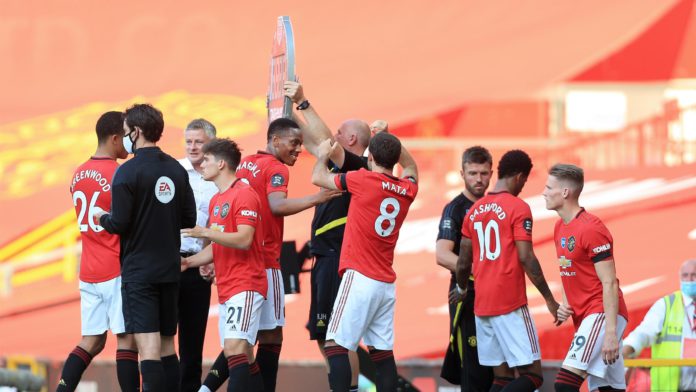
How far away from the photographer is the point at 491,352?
5.95 m

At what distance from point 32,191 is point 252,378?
165 inches

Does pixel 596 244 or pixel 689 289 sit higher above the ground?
pixel 596 244

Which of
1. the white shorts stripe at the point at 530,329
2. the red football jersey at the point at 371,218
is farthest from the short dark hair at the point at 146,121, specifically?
the white shorts stripe at the point at 530,329

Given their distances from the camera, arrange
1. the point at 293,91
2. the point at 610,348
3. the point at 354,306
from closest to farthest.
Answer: the point at 610,348
the point at 354,306
the point at 293,91

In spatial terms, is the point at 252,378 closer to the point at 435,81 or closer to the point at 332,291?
the point at 332,291

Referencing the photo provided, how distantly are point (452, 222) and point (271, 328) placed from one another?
1150 millimetres

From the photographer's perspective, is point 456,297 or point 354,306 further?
point 456,297

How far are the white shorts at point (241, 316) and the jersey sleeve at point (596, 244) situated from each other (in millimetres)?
1528

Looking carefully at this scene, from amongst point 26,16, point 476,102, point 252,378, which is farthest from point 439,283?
point 26,16

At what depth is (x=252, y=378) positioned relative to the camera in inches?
224

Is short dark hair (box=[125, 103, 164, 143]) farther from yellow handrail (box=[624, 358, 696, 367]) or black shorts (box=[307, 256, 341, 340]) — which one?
yellow handrail (box=[624, 358, 696, 367])

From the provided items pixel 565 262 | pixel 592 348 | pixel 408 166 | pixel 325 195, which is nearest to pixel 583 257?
pixel 565 262

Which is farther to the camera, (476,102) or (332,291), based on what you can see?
(476,102)

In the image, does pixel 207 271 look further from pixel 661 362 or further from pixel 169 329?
pixel 661 362
